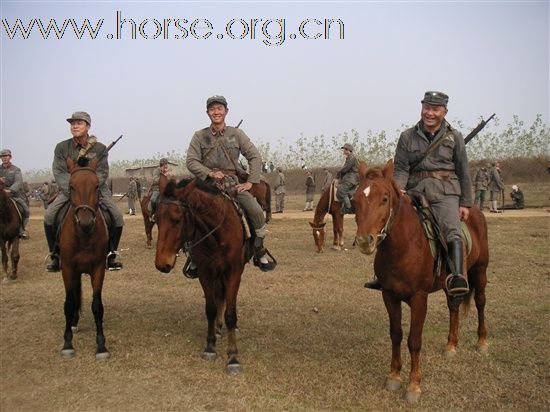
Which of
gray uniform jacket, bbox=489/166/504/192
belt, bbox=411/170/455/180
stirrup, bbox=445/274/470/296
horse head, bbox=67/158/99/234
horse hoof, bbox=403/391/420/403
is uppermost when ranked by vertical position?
belt, bbox=411/170/455/180

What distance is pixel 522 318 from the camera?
7.23m

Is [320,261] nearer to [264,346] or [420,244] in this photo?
[264,346]

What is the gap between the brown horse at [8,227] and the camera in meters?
11.2

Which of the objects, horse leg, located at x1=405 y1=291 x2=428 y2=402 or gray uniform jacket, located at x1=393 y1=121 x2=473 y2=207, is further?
gray uniform jacket, located at x1=393 y1=121 x2=473 y2=207

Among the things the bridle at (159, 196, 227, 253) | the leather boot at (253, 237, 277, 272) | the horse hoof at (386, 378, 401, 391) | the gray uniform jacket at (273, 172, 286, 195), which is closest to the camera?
the horse hoof at (386, 378, 401, 391)

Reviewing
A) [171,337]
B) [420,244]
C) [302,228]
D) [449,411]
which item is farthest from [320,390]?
[302,228]

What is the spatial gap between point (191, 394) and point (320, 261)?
7.79 meters

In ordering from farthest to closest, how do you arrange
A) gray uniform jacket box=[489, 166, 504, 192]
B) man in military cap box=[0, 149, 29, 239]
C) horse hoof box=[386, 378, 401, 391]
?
gray uniform jacket box=[489, 166, 504, 192] → man in military cap box=[0, 149, 29, 239] → horse hoof box=[386, 378, 401, 391]

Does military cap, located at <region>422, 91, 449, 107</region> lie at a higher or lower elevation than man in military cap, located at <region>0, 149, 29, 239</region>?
higher

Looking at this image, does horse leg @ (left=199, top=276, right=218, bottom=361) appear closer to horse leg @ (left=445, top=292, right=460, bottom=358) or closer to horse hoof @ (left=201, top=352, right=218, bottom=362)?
horse hoof @ (left=201, top=352, right=218, bottom=362)

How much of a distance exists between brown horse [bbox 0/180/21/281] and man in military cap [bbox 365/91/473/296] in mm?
9422

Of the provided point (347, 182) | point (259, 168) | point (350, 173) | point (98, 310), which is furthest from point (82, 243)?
point (350, 173)

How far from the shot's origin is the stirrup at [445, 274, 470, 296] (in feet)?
16.6

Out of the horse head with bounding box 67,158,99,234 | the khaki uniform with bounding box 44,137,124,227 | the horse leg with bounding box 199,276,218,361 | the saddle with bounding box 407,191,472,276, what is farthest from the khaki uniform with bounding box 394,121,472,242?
the khaki uniform with bounding box 44,137,124,227
